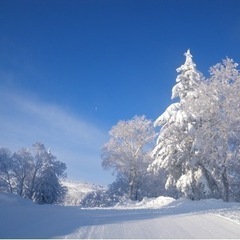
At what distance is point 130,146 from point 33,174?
18.6m

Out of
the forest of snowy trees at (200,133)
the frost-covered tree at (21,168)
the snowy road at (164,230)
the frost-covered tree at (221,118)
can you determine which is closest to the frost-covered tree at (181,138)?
the forest of snowy trees at (200,133)

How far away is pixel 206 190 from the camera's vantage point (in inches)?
1247

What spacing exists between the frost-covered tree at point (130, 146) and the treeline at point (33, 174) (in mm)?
12134

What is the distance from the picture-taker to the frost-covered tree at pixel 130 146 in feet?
144

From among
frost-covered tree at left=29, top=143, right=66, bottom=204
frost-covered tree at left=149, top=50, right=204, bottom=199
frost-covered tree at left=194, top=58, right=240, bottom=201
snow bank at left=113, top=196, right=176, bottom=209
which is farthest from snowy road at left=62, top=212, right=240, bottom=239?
frost-covered tree at left=29, top=143, right=66, bottom=204

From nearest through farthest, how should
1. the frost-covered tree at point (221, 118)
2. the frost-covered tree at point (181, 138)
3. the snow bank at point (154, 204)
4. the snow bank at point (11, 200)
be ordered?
1. the snow bank at point (11, 200)
2. the snow bank at point (154, 204)
3. the frost-covered tree at point (221, 118)
4. the frost-covered tree at point (181, 138)

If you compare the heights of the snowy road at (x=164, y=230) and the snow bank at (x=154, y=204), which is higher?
the snow bank at (x=154, y=204)

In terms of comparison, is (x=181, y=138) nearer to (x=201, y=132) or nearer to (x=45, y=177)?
(x=201, y=132)

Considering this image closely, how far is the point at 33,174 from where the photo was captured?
2119 inches

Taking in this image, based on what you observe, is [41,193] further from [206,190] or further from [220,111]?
[220,111]

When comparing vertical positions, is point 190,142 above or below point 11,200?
above

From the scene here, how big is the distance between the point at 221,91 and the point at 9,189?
3785 centimetres

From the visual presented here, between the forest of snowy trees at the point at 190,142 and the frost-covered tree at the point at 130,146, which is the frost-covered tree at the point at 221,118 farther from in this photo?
the frost-covered tree at the point at 130,146

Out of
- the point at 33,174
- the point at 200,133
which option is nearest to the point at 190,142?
the point at 200,133
